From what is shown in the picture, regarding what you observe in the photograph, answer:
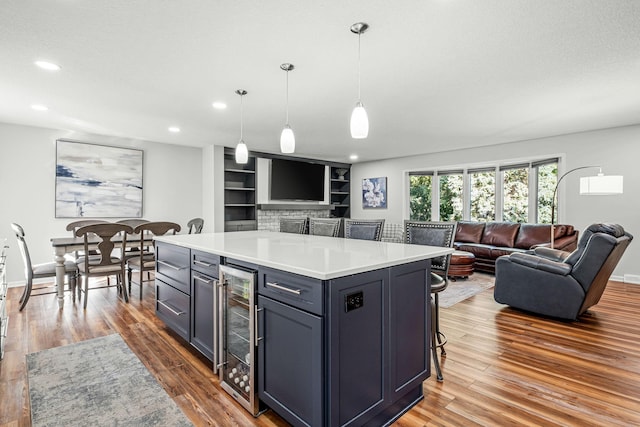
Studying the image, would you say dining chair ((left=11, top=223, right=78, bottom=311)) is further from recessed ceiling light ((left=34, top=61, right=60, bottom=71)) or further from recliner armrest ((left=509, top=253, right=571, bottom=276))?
recliner armrest ((left=509, top=253, right=571, bottom=276))

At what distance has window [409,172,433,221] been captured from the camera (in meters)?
7.53

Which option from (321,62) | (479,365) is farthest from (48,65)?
(479,365)

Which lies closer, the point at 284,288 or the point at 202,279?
the point at 284,288

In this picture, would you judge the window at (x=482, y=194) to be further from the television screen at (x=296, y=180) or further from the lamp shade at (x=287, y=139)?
the lamp shade at (x=287, y=139)

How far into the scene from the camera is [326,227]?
3613 mm

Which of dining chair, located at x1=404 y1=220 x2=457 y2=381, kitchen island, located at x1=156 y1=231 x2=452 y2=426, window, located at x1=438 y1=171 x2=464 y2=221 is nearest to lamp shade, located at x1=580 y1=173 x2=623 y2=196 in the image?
window, located at x1=438 y1=171 x2=464 y2=221

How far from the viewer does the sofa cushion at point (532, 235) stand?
5.36 m

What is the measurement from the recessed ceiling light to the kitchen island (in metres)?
2.21

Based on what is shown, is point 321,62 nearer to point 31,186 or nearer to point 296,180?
point 31,186

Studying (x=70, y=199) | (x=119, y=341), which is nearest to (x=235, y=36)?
(x=119, y=341)

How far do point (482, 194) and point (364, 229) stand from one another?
4.62 meters

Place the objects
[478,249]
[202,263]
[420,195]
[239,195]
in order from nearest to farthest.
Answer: [202,263]
[478,249]
[239,195]
[420,195]

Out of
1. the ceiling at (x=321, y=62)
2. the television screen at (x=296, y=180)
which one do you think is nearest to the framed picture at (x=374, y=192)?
the television screen at (x=296, y=180)

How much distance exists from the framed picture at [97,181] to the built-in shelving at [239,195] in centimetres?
160
